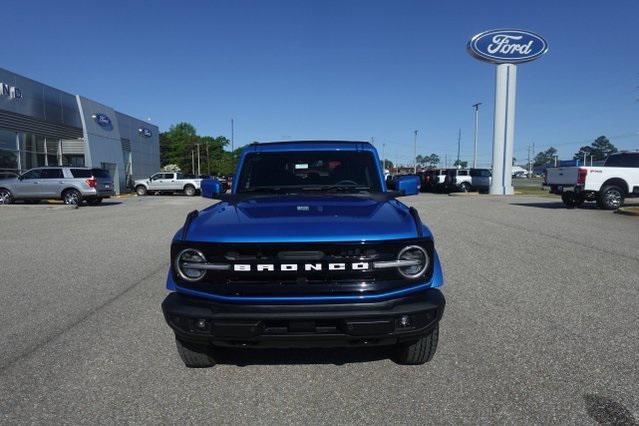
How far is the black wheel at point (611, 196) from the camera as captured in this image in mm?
17000

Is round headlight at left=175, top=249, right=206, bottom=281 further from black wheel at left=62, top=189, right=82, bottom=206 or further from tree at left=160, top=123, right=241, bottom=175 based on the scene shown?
tree at left=160, top=123, right=241, bottom=175

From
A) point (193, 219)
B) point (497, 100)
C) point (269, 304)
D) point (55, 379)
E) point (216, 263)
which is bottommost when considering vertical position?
point (55, 379)

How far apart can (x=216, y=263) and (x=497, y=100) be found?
33.5 m

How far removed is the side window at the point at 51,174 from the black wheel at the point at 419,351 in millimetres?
22056

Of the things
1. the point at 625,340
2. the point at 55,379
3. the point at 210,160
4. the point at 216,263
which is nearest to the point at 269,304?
the point at 216,263

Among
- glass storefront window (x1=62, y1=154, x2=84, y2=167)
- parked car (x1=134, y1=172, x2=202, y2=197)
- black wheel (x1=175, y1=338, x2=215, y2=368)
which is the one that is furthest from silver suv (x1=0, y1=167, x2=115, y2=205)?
black wheel (x1=175, y1=338, x2=215, y2=368)

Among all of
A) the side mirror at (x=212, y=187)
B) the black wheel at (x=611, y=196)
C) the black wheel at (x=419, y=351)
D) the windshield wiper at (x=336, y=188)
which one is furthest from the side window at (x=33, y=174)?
the black wheel at (x=611, y=196)

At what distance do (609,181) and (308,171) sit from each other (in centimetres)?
1598

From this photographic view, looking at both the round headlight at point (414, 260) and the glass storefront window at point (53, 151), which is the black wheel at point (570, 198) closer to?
the round headlight at point (414, 260)

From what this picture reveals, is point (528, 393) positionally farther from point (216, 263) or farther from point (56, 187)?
point (56, 187)

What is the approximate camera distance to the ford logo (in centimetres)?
3329

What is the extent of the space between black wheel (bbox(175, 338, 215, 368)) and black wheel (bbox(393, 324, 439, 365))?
1394 millimetres

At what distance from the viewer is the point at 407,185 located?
4.75 m

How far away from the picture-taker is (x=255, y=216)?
342cm
